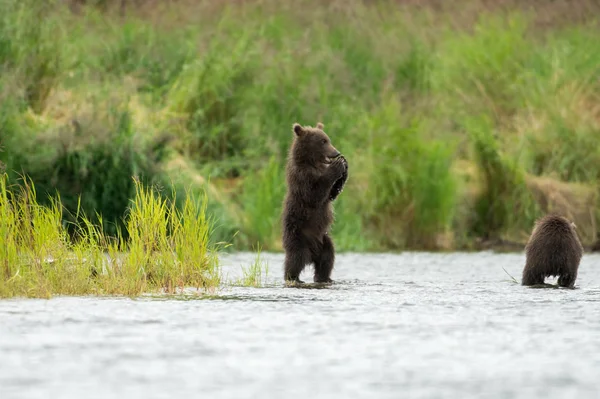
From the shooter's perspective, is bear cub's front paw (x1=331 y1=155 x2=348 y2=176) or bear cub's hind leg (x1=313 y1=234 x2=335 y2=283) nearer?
bear cub's front paw (x1=331 y1=155 x2=348 y2=176)

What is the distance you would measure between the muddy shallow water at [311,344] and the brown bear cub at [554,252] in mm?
255

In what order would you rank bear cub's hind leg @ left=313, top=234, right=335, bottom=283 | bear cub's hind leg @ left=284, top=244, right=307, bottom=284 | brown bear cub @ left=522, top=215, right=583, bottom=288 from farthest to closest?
bear cub's hind leg @ left=313, top=234, right=335, bottom=283 < bear cub's hind leg @ left=284, top=244, right=307, bottom=284 < brown bear cub @ left=522, top=215, right=583, bottom=288

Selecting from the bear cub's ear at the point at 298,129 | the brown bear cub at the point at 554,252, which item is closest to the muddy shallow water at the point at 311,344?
the brown bear cub at the point at 554,252

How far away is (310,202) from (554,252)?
2.20 meters

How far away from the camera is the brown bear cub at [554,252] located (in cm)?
1110

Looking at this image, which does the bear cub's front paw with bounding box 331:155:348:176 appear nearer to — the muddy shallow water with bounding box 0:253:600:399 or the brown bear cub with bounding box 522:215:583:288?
the muddy shallow water with bounding box 0:253:600:399

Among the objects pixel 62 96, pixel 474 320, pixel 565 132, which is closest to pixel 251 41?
pixel 62 96

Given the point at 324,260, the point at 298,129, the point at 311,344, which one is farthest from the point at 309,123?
the point at 311,344

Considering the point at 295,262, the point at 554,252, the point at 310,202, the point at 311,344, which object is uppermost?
the point at 310,202

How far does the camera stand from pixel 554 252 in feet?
36.4

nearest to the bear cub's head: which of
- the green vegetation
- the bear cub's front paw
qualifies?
the bear cub's front paw

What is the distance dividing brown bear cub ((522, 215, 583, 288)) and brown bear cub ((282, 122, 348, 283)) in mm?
1816

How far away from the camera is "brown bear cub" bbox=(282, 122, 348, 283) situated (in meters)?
11.5

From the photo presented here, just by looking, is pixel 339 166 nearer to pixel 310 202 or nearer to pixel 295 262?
pixel 310 202
